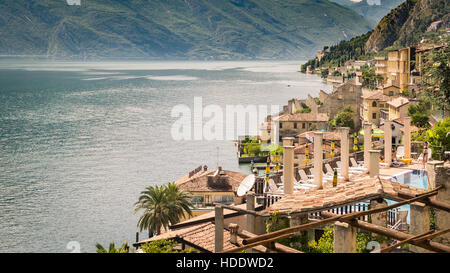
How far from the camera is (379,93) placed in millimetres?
45656

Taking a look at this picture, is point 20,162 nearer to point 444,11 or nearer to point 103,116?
point 103,116

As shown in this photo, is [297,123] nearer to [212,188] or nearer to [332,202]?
[212,188]

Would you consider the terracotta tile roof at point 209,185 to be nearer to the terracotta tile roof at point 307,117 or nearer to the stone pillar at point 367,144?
the stone pillar at point 367,144

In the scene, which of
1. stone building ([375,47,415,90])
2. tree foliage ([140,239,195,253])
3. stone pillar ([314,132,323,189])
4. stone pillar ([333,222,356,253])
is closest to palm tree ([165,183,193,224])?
tree foliage ([140,239,195,253])

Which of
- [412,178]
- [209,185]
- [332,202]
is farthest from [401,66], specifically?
[332,202]

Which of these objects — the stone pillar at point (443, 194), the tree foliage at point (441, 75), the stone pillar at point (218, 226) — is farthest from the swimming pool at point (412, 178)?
the stone pillar at point (443, 194)

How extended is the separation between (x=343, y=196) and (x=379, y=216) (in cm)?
70

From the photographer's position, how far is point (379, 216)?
26.4ft

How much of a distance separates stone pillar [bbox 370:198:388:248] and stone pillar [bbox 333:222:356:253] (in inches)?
92.2

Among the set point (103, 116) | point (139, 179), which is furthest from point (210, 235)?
point (103, 116)

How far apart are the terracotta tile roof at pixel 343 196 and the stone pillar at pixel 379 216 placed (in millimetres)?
149

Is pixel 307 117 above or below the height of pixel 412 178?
above

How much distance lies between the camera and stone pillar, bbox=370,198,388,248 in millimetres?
7398
